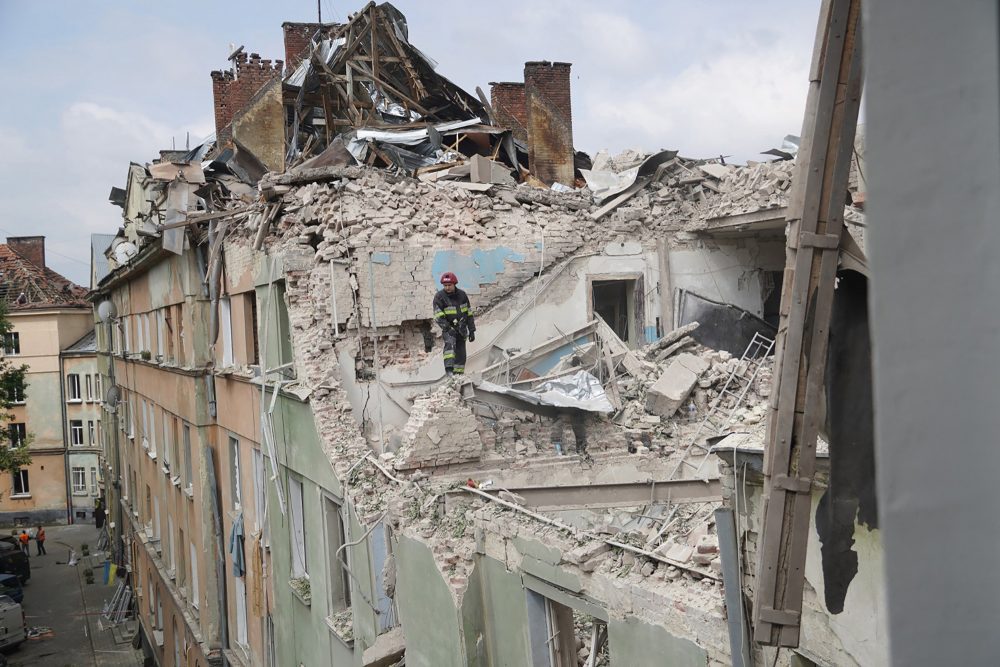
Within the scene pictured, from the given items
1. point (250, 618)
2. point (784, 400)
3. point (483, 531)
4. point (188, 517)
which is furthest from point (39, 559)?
point (784, 400)

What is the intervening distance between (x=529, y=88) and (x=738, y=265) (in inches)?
236

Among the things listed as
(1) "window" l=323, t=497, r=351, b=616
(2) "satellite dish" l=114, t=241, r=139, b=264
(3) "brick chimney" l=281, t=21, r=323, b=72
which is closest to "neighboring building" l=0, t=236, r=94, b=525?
(2) "satellite dish" l=114, t=241, r=139, b=264

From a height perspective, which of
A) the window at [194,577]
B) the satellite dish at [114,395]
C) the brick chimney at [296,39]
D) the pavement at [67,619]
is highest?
the brick chimney at [296,39]

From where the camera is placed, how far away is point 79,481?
148 ft

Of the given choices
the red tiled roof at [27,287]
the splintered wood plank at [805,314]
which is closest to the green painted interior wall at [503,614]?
the splintered wood plank at [805,314]

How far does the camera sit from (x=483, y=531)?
287 inches

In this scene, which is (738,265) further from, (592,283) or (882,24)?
(882,24)

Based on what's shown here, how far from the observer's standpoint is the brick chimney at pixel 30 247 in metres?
45.6

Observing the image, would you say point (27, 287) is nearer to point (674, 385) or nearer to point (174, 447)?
point (174, 447)

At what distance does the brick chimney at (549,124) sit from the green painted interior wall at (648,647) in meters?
13.3

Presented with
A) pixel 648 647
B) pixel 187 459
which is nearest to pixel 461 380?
pixel 648 647

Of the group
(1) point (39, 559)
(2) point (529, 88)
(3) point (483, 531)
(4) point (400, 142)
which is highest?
(2) point (529, 88)

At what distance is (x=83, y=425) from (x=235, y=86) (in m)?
29.3

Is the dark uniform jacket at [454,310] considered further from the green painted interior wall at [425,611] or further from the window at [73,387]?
the window at [73,387]
